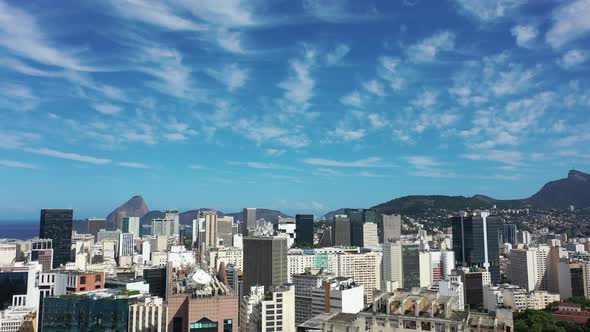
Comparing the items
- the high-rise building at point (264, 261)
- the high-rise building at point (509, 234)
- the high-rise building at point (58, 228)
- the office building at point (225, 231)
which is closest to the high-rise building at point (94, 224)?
the office building at point (225, 231)

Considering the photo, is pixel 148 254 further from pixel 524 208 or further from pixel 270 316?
pixel 524 208

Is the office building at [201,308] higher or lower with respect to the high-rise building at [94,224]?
lower

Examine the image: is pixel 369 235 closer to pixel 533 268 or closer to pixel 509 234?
pixel 509 234

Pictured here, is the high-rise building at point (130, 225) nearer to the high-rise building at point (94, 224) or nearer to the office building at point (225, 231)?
the high-rise building at point (94, 224)

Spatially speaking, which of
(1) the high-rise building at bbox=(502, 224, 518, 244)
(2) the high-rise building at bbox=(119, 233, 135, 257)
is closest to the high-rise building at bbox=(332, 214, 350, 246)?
(1) the high-rise building at bbox=(502, 224, 518, 244)

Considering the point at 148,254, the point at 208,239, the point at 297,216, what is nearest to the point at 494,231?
the point at 297,216
